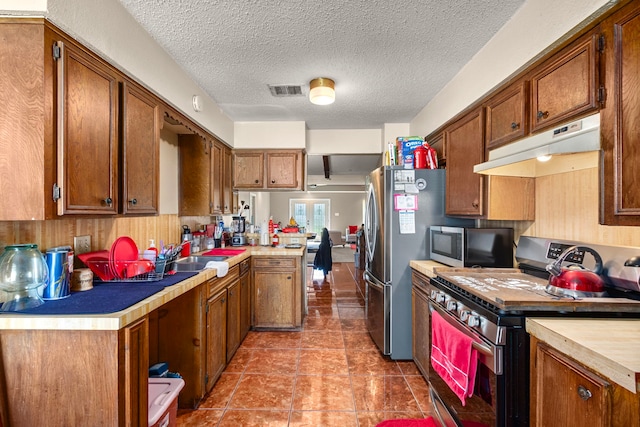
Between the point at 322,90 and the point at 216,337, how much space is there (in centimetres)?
215

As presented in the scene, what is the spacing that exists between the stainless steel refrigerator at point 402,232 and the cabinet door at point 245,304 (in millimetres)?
1328

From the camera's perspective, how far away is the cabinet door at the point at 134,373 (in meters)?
1.19

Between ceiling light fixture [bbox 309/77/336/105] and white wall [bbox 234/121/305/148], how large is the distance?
1.11m

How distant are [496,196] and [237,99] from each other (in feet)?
8.18

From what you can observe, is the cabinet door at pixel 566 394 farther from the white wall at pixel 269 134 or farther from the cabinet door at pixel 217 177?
the white wall at pixel 269 134

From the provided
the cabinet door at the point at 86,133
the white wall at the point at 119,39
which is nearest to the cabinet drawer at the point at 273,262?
the white wall at the point at 119,39

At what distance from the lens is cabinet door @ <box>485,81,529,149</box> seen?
1740 mm

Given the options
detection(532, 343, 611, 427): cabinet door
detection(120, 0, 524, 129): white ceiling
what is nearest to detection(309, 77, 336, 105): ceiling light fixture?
detection(120, 0, 524, 129): white ceiling

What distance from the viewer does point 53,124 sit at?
1261 mm

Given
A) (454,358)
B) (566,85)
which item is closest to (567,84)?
(566,85)

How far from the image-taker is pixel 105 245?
74.0 inches

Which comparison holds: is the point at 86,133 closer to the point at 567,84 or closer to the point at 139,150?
the point at 139,150

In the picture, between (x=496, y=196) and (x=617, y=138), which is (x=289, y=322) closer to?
(x=496, y=196)

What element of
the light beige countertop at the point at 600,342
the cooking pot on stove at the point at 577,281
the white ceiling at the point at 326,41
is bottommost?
the light beige countertop at the point at 600,342
